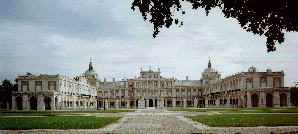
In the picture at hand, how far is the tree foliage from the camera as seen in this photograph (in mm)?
8836

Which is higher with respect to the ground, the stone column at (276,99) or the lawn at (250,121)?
the lawn at (250,121)

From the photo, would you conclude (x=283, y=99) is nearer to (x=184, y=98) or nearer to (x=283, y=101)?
(x=283, y=101)

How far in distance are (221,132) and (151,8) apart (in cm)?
557

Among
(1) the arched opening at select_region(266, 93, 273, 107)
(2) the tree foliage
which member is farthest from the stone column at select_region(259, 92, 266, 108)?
(2) the tree foliage

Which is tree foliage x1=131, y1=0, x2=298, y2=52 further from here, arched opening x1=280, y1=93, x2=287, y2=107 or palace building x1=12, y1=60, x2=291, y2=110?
arched opening x1=280, y1=93, x2=287, y2=107

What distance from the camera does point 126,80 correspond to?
8394 cm

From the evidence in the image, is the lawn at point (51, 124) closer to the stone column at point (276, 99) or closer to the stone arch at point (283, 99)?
the stone column at point (276, 99)

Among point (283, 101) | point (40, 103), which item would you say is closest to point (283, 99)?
point (283, 101)

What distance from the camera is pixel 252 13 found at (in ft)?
31.2

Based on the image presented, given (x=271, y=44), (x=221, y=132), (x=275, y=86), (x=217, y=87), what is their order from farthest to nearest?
1. (x=217, y=87)
2. (x=275, y=86)
3. (x=221, y=132)
4. (x=271, y=44)

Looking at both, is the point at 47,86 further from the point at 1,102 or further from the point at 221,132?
the point at 221,132

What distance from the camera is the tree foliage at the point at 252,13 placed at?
884 centimetres

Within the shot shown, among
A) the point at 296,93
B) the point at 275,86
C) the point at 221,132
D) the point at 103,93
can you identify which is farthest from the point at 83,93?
the point at 221,132

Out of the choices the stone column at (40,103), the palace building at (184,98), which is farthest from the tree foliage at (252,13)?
the stone column at (40,103)
